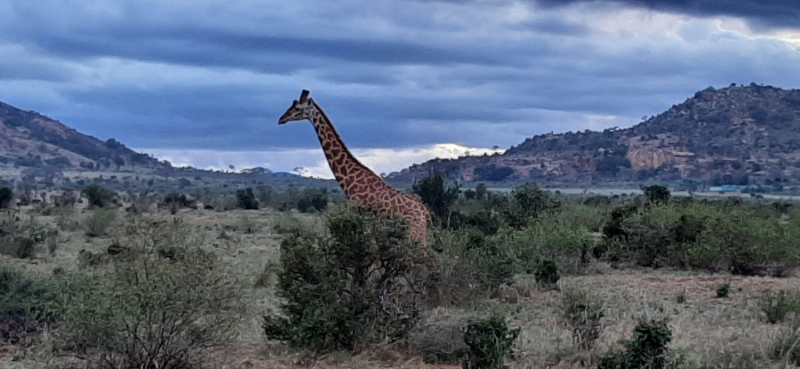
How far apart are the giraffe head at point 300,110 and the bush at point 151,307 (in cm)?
559

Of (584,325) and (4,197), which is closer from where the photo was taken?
(584,325)

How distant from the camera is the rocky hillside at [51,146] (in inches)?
4606

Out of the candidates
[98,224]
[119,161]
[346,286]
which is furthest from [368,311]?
[119,161]

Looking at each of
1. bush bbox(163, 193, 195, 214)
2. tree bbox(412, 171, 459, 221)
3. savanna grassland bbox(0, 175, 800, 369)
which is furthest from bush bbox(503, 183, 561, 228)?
bush bbox(163, 193, 195, 214)

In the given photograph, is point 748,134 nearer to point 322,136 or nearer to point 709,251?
point 709,251

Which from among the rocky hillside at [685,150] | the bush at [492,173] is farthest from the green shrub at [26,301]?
the bush at [492,173]

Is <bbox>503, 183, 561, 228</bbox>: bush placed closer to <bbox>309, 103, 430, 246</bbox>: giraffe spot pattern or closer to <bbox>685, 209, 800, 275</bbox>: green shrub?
<bbox>685, 209, 800, 275</bbox>: green shrub

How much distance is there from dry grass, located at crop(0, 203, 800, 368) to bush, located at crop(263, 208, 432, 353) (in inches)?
10.5

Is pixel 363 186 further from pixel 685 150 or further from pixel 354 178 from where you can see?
pixel 685 150

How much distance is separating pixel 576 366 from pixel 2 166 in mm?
103012

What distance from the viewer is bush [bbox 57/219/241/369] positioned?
9.88 meters

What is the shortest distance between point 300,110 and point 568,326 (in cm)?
603

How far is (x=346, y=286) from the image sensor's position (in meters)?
12.2

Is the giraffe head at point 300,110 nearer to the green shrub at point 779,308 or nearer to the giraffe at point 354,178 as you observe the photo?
the giraffe at point 354,178
